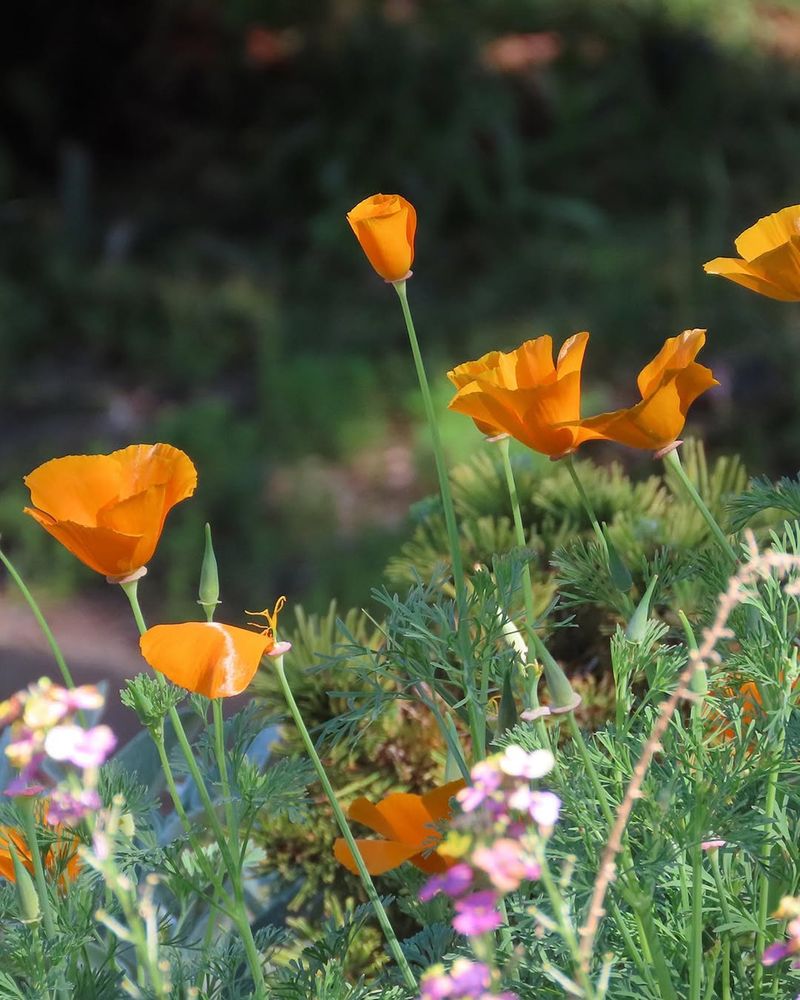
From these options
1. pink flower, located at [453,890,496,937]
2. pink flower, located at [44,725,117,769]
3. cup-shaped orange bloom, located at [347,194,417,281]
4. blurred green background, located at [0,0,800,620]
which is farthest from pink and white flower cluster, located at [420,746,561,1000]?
blurred green background, located at [0,0,800,620]

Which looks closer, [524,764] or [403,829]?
[524,764]

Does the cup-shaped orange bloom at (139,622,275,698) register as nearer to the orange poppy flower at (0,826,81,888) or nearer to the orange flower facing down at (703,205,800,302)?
the orange poppy flower at (0,826,81,888)

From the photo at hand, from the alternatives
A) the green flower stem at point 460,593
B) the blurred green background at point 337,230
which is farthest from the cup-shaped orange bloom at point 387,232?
the blurred green background at point 337,230

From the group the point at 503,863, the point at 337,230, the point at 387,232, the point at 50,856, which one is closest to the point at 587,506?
the point at 387,232

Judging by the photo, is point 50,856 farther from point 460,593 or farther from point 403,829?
point 460,593

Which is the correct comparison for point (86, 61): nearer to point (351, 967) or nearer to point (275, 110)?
point (275, 110)

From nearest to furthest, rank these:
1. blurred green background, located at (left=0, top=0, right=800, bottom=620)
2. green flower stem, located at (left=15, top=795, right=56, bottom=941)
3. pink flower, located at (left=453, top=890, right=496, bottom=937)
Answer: pink flower, located at (left=453, top=890, right=496, bottom=937) → green flower stem, located at (left=15, top=795, right=56, bottom=941) → blurred green background, located at (left=0, top=0, right=800, bottom=620)
